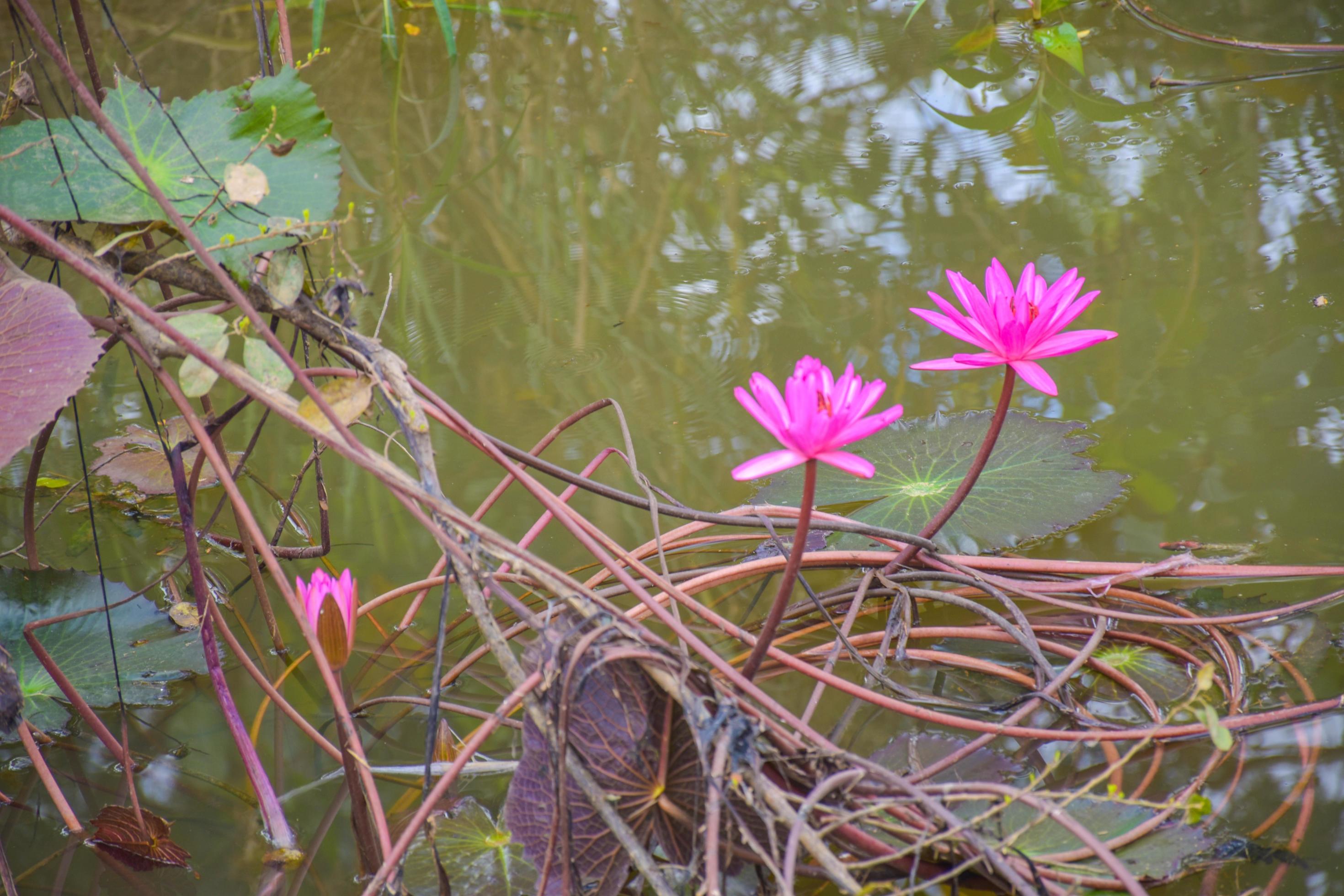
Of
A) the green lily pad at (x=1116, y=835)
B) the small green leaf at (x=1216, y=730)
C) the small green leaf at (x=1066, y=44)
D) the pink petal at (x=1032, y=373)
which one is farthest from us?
the small green leaf at (x=1066, y=44)

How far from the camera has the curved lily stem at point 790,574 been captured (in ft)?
2.27

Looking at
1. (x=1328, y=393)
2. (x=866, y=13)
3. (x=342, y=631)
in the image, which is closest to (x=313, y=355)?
(x=342, y=631)

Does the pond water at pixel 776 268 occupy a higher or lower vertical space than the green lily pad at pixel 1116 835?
higher

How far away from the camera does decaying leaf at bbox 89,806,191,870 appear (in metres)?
0.91

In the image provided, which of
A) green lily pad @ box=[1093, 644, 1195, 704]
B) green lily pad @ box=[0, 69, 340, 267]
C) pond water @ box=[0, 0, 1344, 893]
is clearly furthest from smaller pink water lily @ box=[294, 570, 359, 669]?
green lily pad @ box=[1093, 644, 1195, 704]

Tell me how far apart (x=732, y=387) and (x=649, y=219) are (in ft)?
2.28

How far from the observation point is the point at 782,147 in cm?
236

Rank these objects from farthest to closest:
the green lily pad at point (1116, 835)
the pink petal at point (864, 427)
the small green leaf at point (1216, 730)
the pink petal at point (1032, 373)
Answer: the pink petal at point (1032, 373), the green lily pad at point (1116, 835), the pink petal at point (864, 427), the small green leaf at point (1216, 730)

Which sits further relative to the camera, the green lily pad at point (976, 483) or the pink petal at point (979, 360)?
the green lily pad at point (976, 483)

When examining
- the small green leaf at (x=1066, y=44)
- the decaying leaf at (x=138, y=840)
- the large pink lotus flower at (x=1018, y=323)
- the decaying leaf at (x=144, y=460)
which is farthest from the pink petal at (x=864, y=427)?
the small green leaf at (x=1066, y=44)

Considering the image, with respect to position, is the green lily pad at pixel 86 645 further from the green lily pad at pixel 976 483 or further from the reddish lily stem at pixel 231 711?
the green lily pad at pixel 976 483

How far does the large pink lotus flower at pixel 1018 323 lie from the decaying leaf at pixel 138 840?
895mm

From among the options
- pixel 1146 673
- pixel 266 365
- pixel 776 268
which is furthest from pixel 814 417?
pixel 776 268

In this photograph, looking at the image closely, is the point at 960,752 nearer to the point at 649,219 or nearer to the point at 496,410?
the point at 496,410
